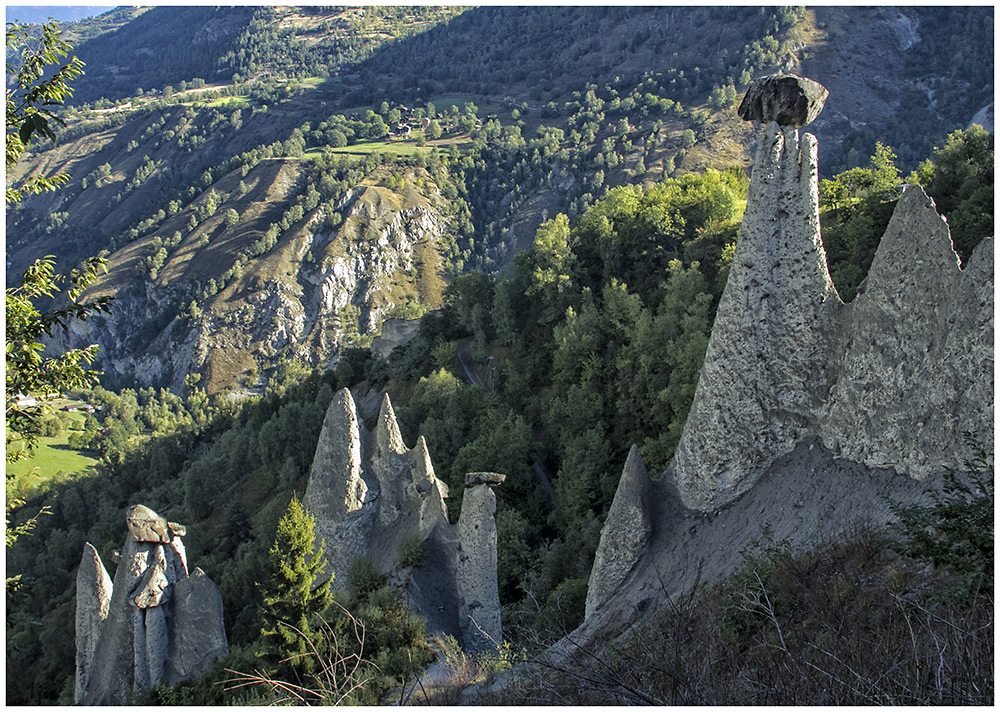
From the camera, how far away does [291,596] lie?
1803 cm

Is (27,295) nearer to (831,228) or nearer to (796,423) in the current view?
(796,423)

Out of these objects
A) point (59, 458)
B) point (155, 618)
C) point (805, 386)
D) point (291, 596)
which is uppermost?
point (805, 386)

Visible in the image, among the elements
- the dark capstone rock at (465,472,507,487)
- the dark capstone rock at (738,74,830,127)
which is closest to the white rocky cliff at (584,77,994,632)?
the dark capstone rock at (738,74,830,127)

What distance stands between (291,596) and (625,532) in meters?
8.88

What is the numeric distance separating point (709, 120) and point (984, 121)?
215 feet

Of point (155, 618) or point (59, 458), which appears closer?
point (155, 618)

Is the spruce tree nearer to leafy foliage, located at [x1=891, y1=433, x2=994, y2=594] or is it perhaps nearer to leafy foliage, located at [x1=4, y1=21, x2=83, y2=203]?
leafy foliage, located at [x1=4, y1=21, x2=83, y2=203]

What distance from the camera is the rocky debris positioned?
55.4 feet

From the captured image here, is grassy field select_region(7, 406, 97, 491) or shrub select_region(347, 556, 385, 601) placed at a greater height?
shrub select_region(347, 556, 385, 601)

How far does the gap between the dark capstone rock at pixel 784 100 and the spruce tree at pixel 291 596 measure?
573 inches

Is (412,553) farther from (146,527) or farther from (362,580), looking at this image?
(146,527)

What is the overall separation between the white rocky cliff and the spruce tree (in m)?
7.15

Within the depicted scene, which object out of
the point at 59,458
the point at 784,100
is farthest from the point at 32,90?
the point at 59,458

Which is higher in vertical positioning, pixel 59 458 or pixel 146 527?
pixel 146 527
